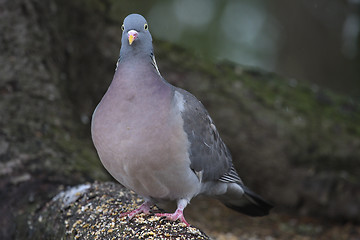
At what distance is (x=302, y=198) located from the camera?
207 inches

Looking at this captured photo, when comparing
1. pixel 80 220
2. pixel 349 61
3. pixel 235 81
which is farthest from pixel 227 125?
pixel 349 61

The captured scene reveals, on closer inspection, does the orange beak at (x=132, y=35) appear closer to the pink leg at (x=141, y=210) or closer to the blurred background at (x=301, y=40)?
the pink leg at (x=141, y=210)

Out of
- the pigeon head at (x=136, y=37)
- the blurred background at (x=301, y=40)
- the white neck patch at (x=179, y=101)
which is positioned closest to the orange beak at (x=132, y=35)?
the pigeon head at (x=136, y=37)

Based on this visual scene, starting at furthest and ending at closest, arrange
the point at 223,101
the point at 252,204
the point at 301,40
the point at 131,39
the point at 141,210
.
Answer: the point at 301,40
the point at 223,101
the point at 252,204
the point at 141,210
the point at 131,39

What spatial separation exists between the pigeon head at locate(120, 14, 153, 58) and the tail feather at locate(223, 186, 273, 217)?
1361mm

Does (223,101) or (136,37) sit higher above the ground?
(136,37)

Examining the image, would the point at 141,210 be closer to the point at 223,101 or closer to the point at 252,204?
the point at 252,204

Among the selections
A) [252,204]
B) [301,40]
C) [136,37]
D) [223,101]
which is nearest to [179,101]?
[136,37]

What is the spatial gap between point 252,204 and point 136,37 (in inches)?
65.3

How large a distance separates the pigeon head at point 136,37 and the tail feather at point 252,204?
4.47ft

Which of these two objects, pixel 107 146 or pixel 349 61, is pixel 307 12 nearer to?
pixel 349 61

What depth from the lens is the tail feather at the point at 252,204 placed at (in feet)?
12.1

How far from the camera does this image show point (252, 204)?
12.3ft

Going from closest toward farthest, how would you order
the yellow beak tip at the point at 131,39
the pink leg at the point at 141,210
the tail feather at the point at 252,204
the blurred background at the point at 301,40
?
the yellow beak tip at the point at 131,39 → the pink leg at the point at 141,210 → the tail feather at the point at 252,204 → the blurred background at the point at 301,40
